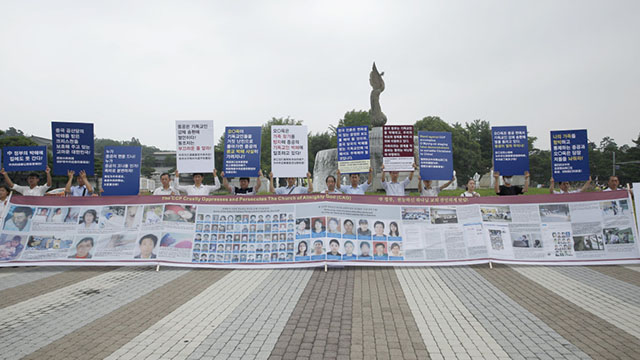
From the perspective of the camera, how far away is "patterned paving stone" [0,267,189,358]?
161 inches

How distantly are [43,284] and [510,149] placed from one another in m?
9.94

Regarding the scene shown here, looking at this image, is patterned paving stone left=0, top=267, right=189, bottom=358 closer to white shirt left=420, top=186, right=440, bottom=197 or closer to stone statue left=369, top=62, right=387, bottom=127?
white shirt left=420, top=186, right=440, bottom=197

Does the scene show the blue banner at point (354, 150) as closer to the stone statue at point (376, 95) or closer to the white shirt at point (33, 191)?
the white shirt at point (33, 191)

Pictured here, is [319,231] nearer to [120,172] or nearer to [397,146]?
[397,146]

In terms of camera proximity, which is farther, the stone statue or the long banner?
the stone statue

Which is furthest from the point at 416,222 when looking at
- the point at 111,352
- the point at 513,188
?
Answer: the point at 111,352

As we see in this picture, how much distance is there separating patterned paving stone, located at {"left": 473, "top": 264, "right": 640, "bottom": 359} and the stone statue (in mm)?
23196

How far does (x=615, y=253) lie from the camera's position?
7.17 meters

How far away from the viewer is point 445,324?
4.40 metres

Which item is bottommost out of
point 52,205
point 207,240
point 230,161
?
point 207,240

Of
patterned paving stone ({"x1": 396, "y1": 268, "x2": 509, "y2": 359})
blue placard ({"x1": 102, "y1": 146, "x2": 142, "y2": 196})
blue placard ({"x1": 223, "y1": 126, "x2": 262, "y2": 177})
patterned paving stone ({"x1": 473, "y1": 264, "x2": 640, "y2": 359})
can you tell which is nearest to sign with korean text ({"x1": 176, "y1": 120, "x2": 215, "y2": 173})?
blue placard ({"x1": 223, "y1": 126, "x2": 262, "y2": 177})

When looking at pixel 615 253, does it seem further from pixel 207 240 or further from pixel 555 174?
pixel 207 240

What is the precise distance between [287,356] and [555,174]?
801 centimetres

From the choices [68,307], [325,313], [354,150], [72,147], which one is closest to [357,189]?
[354,150]
